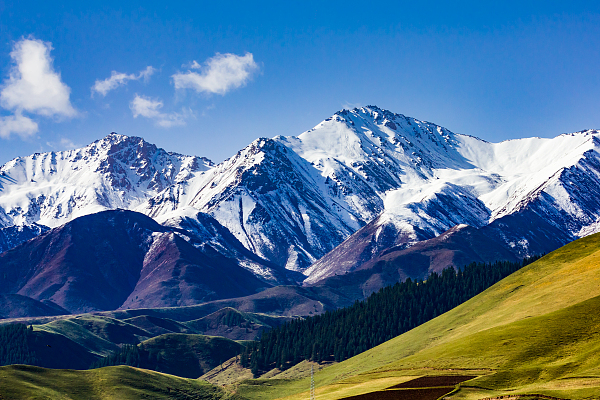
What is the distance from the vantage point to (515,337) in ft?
373

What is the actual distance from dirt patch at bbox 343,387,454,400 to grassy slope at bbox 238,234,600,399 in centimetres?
405

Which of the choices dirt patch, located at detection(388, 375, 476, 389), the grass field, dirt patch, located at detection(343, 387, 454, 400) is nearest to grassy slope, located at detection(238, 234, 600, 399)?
the grass field

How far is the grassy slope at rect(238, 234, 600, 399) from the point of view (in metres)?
95.8

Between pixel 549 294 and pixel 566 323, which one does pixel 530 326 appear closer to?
pixel 566 323

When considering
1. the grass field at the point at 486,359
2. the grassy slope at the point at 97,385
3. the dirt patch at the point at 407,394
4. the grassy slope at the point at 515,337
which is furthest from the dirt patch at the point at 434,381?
the grassy slope at the point at 97,385

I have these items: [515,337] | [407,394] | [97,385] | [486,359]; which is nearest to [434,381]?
[407,394]

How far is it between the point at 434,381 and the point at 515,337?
18245 mm

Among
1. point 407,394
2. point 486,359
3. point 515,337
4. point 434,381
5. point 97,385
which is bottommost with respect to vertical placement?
point 407,394

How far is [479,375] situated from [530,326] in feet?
62.1

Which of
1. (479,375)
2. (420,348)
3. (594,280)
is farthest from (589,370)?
(420,348)

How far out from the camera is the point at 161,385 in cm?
18150

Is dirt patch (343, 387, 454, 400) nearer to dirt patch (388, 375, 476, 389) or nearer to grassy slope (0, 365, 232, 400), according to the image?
dirt patch (388, 375, 476, 389)

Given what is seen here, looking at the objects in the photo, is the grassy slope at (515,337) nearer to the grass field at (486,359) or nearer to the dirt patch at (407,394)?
the grass field at (486,359)

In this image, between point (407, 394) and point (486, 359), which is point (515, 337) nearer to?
point (486, 359)
